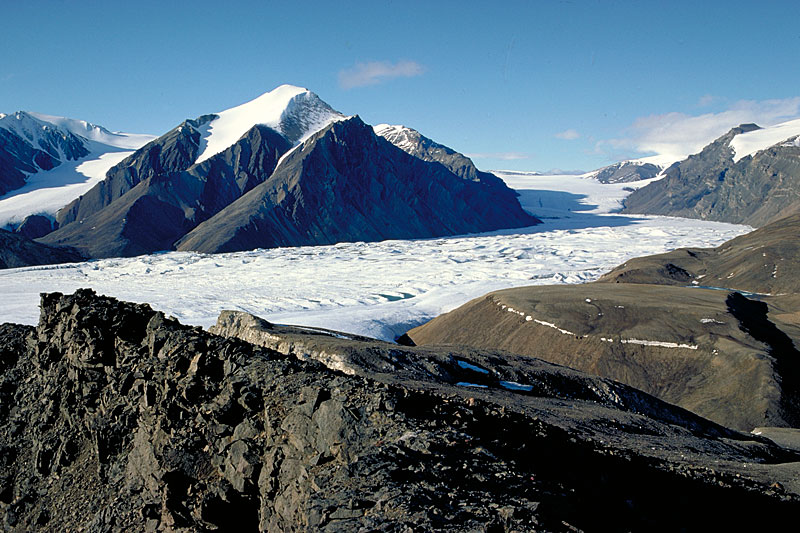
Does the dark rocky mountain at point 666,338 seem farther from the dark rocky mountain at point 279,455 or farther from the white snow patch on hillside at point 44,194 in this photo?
the white snow patch on hillside at point 44,194

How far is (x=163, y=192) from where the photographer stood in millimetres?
155125

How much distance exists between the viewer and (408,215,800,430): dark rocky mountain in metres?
39.8

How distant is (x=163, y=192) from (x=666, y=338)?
141m

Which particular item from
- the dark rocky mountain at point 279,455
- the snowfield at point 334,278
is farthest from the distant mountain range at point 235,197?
the dark rocky mountain at point 279,455

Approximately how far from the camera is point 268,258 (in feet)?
409

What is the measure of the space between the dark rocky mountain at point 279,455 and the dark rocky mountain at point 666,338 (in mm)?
22988

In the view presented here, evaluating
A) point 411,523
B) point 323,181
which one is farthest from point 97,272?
point 411,523

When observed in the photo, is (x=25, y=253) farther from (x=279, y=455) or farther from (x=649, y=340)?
(x=279, y=455)

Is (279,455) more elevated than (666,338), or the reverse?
(279,455)

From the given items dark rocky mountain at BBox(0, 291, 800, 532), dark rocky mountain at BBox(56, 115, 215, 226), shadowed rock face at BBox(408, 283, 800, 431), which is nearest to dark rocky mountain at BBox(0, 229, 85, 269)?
dark rocky mountain at BBox(56, 115, 215, 226)

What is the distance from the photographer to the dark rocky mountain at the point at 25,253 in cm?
10881

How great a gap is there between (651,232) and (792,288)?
12322 centimetres

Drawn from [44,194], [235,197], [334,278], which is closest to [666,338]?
[334,278]

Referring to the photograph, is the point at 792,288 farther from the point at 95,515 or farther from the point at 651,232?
the point at 651,232
